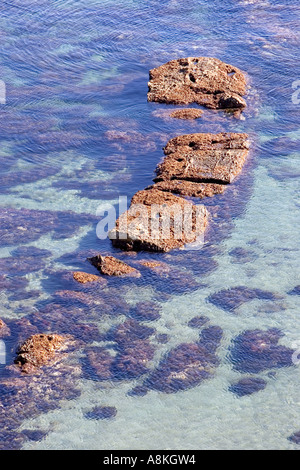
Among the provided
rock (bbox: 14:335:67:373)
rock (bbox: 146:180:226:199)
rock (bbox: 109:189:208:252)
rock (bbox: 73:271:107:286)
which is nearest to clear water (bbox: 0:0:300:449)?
rock (bbox: 73:271:107:286)

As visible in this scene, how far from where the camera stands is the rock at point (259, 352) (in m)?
12.1

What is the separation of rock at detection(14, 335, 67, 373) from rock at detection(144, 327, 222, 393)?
176 centimetres

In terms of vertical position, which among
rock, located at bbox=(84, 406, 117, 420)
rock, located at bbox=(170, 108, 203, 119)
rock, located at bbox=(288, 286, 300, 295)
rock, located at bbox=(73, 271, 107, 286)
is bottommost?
rock, located at bbox=(84, 406, 117, 420)

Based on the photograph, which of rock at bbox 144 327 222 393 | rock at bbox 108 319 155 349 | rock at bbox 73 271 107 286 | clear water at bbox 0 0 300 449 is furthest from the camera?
rock at bbox 73 271 107 286

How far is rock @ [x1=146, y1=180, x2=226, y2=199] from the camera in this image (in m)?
16.2

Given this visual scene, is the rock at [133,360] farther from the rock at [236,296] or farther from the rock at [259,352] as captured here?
the rock at [236,296]

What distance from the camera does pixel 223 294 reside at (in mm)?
13680

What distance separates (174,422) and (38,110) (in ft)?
39.9

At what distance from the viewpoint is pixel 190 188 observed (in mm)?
16344

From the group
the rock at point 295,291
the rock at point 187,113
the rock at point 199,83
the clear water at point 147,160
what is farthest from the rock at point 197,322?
the rock at point 199,83

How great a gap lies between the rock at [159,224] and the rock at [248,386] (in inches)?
147

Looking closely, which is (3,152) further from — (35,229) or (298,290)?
(298,290)

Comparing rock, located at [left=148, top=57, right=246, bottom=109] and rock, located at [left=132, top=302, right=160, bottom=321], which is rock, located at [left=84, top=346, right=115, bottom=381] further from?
rock, located at [left=148, top=57, right=246, bottom=109]

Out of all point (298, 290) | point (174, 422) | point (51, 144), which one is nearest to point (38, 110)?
point (51, 144)
